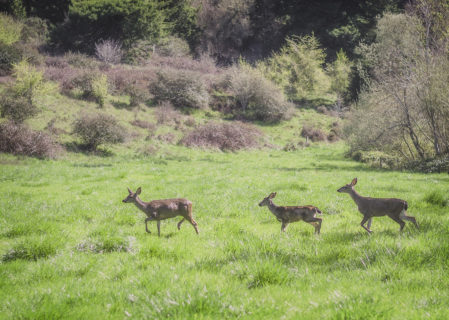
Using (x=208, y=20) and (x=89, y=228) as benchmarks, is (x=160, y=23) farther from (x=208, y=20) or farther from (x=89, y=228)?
(x=89, y=228)

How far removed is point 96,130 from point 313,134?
27.5m

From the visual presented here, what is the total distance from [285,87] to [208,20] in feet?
100

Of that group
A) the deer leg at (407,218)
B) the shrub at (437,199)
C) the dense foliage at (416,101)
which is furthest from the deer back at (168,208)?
the dense foliage at (416,101)

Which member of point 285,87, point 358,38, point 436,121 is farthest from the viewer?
point 358,38

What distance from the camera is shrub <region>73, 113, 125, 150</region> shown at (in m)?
23.8

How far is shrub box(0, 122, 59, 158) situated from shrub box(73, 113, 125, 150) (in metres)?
2.54

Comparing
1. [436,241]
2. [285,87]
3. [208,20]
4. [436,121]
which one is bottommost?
[436,241]

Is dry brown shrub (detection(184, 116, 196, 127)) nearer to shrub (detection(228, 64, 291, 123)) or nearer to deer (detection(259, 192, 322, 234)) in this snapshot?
shrub (detection(228, 64, 291, 123))

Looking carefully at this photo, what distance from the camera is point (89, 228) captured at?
7203 millimetres

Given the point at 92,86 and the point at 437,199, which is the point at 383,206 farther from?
the point at 92,86

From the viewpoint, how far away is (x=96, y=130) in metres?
23.9

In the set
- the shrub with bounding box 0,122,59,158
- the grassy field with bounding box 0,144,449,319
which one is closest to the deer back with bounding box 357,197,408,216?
the grassy field with bounding box 0,144,449,319

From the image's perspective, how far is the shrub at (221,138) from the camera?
30.4m

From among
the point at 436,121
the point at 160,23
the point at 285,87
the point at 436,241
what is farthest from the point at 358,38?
the point at 436,241
